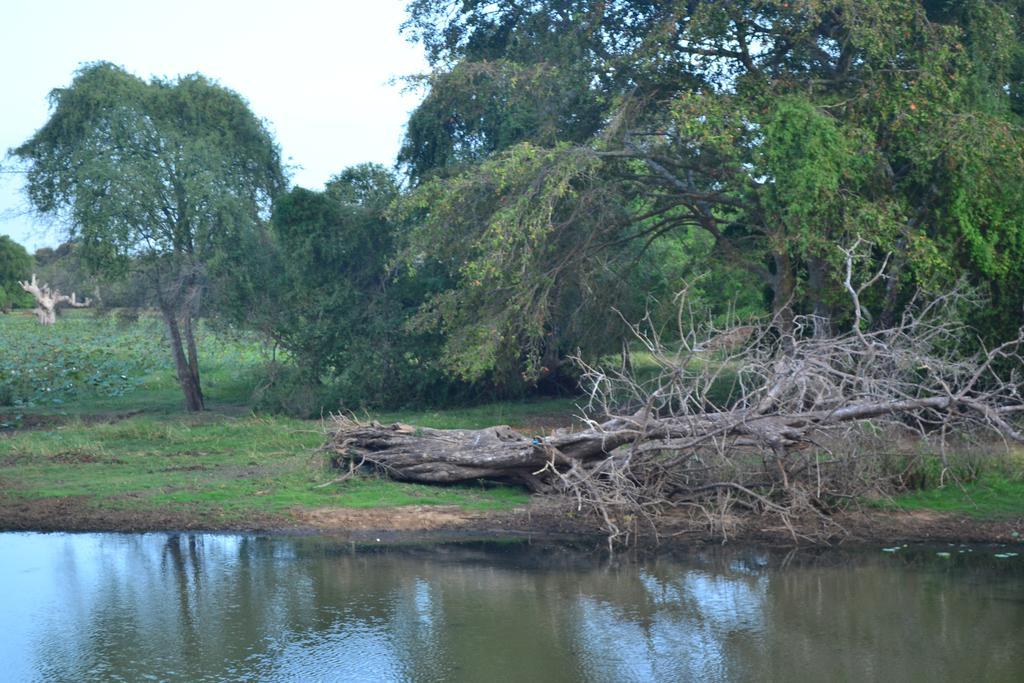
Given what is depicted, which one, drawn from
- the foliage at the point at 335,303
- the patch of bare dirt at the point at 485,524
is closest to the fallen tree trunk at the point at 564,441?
the patch of bare dirt at the point at 485,524

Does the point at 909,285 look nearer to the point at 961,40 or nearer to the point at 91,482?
the point at 961,40

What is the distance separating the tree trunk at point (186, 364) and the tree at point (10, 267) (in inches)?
1294

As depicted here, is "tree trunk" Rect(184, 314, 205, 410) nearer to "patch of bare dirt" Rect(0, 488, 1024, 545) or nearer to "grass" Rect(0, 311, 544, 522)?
"grass" Rect(0, 311, 544, 522)

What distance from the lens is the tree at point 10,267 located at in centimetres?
4975

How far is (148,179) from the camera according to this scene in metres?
19.1

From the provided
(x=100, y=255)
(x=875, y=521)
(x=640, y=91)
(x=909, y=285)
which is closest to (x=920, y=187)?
(x=909, y=285)

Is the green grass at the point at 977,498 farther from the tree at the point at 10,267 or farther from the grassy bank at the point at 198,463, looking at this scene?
the tree at the point at 10,267

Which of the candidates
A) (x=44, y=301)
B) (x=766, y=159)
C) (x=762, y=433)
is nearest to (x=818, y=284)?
(x=766, y=159)

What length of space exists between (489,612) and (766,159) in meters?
7.76

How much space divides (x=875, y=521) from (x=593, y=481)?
10.3 ft

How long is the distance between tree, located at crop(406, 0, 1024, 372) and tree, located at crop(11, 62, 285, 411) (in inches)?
205

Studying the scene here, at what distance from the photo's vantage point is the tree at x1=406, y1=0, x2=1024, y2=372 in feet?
45.4

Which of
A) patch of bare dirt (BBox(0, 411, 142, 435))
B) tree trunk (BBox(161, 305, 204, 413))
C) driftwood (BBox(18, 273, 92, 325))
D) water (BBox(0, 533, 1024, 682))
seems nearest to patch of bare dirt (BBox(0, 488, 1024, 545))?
water (BBox(0, 533, 1024, 682))

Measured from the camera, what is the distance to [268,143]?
21641mm
